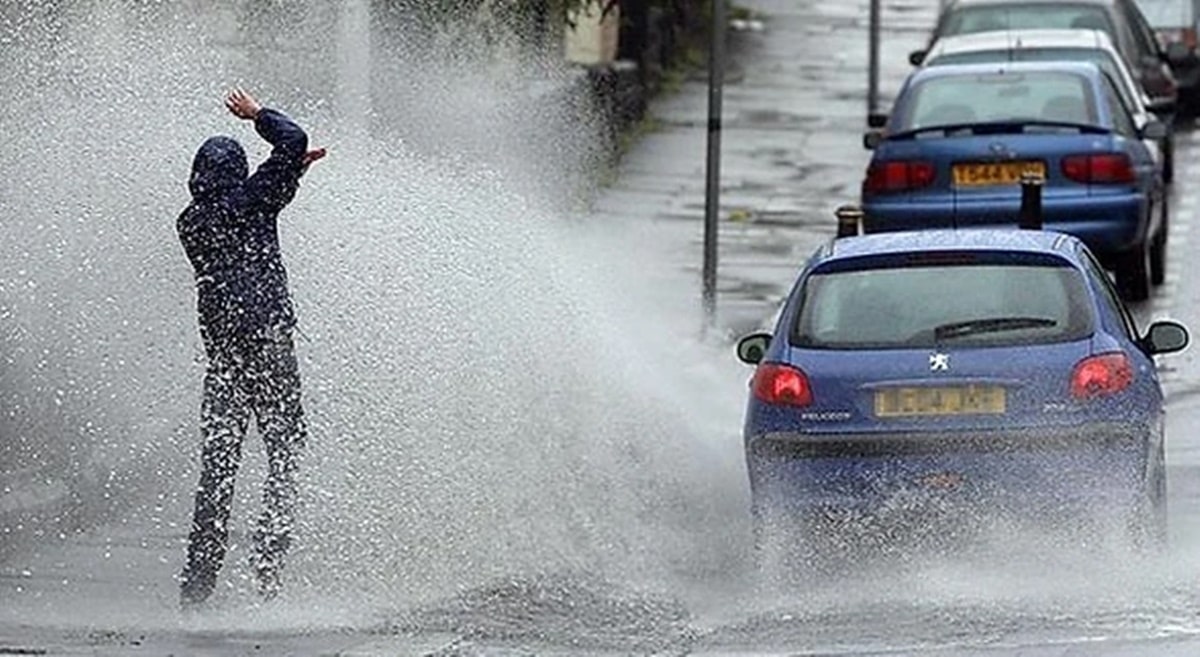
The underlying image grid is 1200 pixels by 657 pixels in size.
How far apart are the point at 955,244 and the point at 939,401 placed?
1.06 metres

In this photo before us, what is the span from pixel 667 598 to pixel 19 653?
2.81 m

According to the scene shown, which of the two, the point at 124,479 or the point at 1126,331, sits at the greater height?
the point at 1126,331

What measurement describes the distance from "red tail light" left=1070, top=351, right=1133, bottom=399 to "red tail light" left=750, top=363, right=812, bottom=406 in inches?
39.8

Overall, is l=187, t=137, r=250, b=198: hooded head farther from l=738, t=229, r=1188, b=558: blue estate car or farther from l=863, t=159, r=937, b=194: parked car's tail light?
l=863, t=159, r=937, b=194: parked car's tail light

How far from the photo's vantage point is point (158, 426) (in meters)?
15.0

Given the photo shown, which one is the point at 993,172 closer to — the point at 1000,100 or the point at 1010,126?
the point at 1010,126

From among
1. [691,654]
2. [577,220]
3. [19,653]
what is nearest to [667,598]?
[691,654]

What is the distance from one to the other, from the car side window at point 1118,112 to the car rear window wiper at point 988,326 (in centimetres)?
846

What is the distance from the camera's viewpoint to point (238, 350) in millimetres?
12109

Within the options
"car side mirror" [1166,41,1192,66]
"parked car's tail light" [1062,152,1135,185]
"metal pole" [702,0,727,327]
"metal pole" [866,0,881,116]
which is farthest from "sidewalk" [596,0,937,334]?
"car side mirror" [1166,41,1192,66]

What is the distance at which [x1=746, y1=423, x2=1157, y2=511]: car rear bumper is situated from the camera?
480 inches

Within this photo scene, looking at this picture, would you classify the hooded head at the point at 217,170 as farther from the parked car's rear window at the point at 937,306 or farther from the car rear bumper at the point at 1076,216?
the car rear bumper at the point at 1076,216

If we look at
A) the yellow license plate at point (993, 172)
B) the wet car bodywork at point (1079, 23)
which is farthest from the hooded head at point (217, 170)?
the wet car bodywork at point (1079, 23)

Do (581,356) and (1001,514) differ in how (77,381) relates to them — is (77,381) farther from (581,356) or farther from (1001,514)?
(1001,514)
